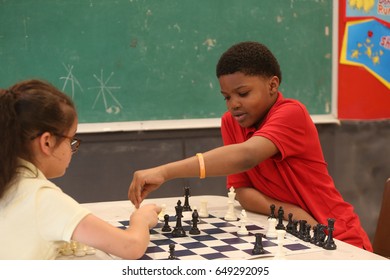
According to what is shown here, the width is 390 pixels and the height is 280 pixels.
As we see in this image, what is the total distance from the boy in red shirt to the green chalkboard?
1380mm

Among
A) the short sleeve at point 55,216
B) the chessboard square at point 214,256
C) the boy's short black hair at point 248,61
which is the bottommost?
the chessboard square at point 214,256

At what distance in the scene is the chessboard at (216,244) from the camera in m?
1.94

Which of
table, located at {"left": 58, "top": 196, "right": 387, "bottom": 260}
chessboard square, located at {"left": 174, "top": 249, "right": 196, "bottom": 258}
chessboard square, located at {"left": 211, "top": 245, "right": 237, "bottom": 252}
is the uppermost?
chessboard square, located at {"left": 174, "top": 249, "right": 196, "bottom": 258}

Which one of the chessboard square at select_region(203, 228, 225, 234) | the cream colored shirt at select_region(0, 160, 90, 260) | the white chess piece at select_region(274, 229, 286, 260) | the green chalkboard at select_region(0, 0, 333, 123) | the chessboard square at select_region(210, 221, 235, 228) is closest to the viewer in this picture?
the cream colored shirt at select_region(0, 160, 90, 260)

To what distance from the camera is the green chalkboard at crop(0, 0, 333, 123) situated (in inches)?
150

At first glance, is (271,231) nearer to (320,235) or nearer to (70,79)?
(320,235)

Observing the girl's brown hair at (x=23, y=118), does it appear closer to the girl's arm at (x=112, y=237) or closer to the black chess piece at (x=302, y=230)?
the girl's arm at (x=112, y=237)

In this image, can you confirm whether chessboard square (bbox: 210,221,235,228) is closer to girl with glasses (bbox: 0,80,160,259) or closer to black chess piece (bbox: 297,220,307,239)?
black chess piece (bbox: 297,220,307,239)

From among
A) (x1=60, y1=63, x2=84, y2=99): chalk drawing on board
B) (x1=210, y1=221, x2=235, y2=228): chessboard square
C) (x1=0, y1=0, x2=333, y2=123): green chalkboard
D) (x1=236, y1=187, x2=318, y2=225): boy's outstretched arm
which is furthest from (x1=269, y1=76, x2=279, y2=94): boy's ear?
(x1=60, y1=63, x2=84, y2=99): chalk drawing on board

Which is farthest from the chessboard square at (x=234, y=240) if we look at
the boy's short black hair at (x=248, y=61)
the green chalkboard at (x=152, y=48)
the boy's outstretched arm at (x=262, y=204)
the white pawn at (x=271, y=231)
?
the green chalkboard at (x=152, y=48)

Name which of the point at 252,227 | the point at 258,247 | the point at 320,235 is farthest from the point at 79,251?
the point at 320,235

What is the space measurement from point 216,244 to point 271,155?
0.60 m

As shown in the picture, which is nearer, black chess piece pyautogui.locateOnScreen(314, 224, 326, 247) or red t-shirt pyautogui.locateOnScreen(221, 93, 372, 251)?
black chess piece pyautogui.locateOnScreen(314, 224, 326, 247)
